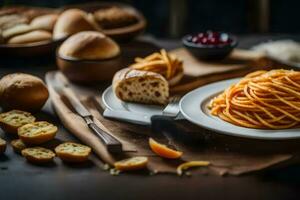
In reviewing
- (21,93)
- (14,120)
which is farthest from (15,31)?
(14,120)

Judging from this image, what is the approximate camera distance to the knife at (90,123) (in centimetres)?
155

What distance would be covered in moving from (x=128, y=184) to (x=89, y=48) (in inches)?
32.1

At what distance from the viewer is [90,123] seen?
1.72m

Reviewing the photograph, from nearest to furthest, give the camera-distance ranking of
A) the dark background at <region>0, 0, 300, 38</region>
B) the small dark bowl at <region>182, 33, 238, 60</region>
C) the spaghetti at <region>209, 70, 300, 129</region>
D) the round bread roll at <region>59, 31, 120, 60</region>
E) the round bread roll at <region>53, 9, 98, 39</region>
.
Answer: the spaghetti at <region>209, 70, 300, 129</region>
the round bread roll at <region>59, 31, 120, 60</region>
the small dark bowl at <region>182, 33, 238, 60</region>
the round bread roll at <region>53, 9, 98, 39</region>
the dark background at <region>0, 0, 300, 38</region>

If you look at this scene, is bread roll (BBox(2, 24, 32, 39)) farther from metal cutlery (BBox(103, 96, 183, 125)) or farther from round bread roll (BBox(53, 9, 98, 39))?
metal cutlery (BBox(103, 96, 183, 125))

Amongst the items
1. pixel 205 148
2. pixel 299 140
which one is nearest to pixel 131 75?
pixel 205 148

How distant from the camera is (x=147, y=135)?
168cm

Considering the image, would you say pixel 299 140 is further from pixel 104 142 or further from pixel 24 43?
pixel 24 43

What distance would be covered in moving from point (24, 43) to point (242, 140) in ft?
3.67

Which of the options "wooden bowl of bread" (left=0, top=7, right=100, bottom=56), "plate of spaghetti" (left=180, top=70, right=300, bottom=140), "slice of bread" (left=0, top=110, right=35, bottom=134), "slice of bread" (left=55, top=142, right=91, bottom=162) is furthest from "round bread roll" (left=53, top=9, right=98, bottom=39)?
"slice of bread" (left=55, top=142, right=91, bottom=162)

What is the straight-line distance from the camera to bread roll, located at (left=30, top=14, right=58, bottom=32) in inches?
101

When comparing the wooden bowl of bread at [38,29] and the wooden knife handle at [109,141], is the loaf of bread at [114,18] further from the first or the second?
the wooden knife handle at [109,141]

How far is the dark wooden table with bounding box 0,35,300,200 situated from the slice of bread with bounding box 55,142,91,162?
0.06ft

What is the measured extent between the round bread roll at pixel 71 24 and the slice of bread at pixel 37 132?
2.60 feet
